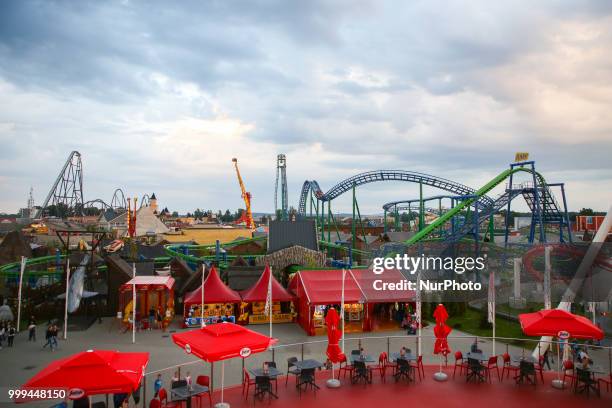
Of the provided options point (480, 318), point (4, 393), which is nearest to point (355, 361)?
point (4, 393)

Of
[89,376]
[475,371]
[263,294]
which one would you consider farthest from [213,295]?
[89,376]

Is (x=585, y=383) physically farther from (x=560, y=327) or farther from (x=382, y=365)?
(x=382, y=365)

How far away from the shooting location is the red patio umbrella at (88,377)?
8289mm

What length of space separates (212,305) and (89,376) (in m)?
13.6

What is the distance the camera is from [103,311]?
2380 centimetres

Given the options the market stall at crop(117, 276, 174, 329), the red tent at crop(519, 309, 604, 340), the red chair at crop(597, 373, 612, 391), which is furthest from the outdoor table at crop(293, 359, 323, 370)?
the market stall at crop(117, 276, 174, 329)

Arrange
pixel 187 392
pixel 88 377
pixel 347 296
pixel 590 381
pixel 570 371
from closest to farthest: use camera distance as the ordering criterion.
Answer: pixel 88 377
pixel 187 392
pixel 590 381
pixel 570 371
pixel 347 296

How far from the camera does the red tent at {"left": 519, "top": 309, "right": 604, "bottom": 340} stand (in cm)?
1193

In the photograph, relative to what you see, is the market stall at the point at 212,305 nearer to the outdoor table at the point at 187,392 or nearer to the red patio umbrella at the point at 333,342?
the red patio umbrella at the point at 333,342

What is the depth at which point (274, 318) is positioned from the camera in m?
22.6

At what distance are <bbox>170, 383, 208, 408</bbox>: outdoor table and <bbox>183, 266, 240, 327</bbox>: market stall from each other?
10413mm

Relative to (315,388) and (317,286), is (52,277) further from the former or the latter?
(315,388)

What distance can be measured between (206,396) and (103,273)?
65.5 ft

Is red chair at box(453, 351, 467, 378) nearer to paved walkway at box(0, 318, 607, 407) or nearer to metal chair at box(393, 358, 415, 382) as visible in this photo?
paved walkway at box(0, 318, 607, 407)
